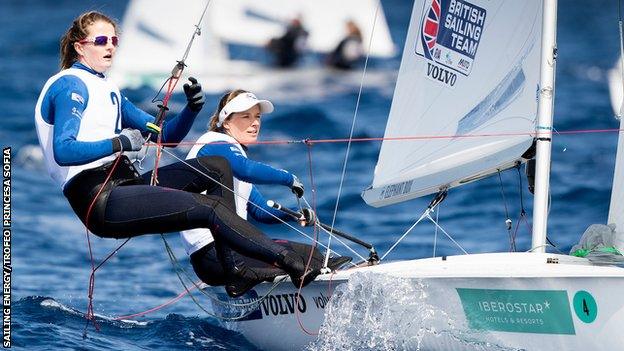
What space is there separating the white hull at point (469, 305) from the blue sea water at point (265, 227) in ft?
2.33

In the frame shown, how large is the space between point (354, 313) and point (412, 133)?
1.01 m

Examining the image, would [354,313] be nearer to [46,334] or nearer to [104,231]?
[104,231]

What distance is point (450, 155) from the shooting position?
4914mm

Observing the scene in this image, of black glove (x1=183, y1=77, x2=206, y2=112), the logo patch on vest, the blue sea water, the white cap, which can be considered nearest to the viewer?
the logo patch on vest

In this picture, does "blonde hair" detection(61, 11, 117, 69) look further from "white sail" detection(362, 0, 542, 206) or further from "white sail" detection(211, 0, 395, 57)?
"white sail" detection(211, 0, 395, 57)

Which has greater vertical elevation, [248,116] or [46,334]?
[248,116]

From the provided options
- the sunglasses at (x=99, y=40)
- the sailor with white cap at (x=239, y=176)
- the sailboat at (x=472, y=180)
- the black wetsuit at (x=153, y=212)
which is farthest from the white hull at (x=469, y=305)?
the sunglasses at (x=99, y=40)

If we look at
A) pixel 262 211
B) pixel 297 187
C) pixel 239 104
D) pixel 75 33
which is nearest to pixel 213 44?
pixel 262 211

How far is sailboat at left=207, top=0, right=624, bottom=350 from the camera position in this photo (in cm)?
397

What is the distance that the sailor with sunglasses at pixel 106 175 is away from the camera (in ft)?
13.8

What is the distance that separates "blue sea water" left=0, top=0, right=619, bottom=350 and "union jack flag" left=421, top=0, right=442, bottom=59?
0.80 m

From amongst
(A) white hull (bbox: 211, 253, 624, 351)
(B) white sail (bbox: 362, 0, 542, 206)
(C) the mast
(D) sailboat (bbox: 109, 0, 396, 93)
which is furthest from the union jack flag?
(D) sailboat (bbox: 109, 0, 396, 93)

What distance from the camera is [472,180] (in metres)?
4.86

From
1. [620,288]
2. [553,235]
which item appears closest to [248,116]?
[620,288]
